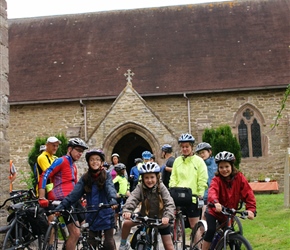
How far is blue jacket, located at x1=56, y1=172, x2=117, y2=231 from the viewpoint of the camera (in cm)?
691

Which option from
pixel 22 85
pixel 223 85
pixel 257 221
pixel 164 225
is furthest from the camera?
pixel 22 85

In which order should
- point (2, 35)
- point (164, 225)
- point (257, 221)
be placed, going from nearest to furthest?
point (164, 225) < point (2, 35) < point (257, 221)

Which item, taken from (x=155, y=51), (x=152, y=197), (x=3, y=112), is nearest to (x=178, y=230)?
(x=152, y=197)

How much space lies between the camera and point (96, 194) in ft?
23.2

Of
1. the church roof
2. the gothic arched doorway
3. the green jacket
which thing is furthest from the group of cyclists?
the gothic arched doorway

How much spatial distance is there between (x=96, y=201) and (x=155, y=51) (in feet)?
64.2

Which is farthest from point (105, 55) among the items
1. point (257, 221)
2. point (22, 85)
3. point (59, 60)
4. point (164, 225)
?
point (164, 225)

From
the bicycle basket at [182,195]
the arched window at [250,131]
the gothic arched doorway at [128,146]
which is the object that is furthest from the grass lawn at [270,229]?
the gothic arched doorway at [128,146]

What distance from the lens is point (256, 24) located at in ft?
86.9

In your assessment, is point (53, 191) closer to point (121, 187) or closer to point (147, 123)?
point (121, 187)

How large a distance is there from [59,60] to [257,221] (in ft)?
56.0

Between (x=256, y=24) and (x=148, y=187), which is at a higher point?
(x=256, y=24)

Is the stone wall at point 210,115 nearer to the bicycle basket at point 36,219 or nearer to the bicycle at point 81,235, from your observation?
the bicycle basket at point 36,219

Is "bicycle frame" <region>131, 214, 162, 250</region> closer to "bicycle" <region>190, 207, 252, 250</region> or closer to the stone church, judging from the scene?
"bicycle" <region>190, 207, 252, 250</region>
